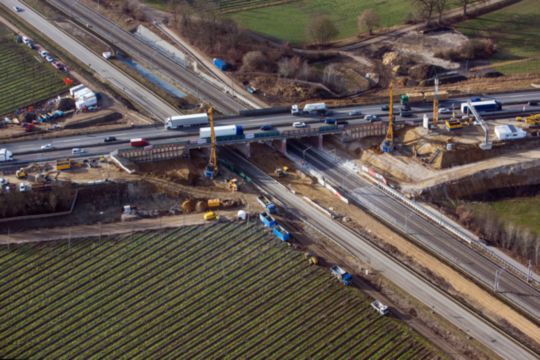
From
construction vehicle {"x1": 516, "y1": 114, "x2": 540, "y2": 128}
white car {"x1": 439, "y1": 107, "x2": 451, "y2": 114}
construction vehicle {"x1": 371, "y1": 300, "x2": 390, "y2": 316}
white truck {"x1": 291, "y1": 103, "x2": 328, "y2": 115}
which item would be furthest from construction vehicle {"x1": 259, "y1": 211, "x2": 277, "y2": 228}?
construction vehicle {"x1": 516, "y1": 114, "x2": 540, "y2": 128}

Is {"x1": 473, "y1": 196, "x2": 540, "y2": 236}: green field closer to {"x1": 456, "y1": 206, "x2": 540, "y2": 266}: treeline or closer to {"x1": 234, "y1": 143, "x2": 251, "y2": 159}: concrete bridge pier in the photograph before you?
{"x1": 456, "y1": 206, "x2": 540, "y2": 266}: treeline

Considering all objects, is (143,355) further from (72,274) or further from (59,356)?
(72,274)

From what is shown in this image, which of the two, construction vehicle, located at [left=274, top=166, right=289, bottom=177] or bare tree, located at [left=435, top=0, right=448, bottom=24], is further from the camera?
bare tree, located at [left=435, top=0, right=448, bottom=24]

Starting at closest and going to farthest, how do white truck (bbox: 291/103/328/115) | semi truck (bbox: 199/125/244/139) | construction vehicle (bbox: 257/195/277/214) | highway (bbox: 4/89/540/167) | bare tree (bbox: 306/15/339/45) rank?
construction vehicle (bbox: 257/195/277/214), semi truck (bbox: 199/125/244/139), highway (bbox: 4/89/540/167), white truck (bbox: 291/103/328/115), bare tree (bbox: 306/15/339/45)

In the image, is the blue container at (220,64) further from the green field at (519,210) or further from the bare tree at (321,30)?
the green field at (519,210)

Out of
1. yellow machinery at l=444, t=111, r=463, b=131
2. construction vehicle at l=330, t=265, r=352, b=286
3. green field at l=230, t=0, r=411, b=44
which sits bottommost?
construction vehicle at l=330, t=265, r=352, b=286

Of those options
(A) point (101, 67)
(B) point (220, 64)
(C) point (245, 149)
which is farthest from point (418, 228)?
(A) point (101, 67)
